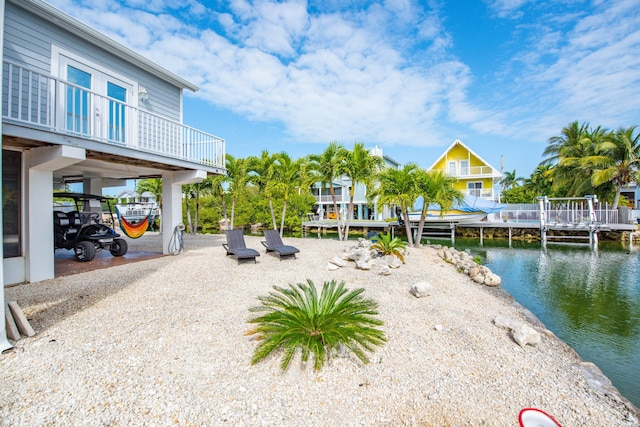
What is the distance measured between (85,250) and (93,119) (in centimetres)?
412

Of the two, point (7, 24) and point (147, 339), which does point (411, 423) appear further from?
point (7, 24)

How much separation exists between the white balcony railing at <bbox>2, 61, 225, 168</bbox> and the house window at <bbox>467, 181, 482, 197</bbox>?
2986cm

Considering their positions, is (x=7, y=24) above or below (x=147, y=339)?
above

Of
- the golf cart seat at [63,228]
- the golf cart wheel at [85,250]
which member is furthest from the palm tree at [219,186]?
the golf cart wheel at [85,250]

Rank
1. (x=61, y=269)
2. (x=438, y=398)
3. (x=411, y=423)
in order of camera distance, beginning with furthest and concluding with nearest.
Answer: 1. (x=61, y=269)
2. (x=438, y=398)
3. (x=411, y=423)

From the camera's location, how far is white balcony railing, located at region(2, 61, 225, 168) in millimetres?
6801

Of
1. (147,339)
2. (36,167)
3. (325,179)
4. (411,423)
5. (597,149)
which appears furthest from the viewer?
(597,149)

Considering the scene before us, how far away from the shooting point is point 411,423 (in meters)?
3.18

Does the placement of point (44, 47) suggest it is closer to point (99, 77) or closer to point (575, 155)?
point (99, 77)

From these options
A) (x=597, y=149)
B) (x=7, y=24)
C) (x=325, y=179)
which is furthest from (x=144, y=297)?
→ (x=597, y=149)

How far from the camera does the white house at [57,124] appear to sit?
6965 millimetres

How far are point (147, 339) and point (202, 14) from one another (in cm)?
1376

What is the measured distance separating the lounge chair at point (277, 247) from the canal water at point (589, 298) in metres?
7.00

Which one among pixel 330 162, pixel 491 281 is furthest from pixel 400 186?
pixel 491 281
